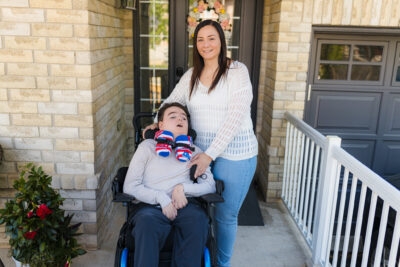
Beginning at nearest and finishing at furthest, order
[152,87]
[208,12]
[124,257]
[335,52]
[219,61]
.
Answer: [124,257], [219,61], [335,52], [208,12], [152,87]

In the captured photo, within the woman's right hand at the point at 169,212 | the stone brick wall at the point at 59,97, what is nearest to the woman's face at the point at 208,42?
the stone brick wall at the point at 59,97

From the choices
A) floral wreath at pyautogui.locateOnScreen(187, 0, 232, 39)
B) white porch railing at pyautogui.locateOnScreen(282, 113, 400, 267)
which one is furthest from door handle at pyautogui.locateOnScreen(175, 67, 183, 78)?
white porch railing at pyautogui.locateOnScreen(282, 113, 400, 267)

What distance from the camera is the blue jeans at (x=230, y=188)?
216 cm

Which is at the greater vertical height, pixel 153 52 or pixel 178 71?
pixel 153 52

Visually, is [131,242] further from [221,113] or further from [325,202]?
[325,202]

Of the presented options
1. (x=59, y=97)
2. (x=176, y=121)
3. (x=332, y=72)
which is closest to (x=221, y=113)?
(x=176, y=121)

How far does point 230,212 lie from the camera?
225 cm

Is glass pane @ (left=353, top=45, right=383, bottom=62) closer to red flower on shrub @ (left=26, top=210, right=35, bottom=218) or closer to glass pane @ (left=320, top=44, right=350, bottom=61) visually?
glass pane @ (left=320, top=44, right=350, bottom=61)

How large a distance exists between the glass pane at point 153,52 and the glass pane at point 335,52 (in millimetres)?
1538

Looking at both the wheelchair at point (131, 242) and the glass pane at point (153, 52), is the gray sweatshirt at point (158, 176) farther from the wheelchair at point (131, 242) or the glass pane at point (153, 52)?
the glass pane at point (153, 52)

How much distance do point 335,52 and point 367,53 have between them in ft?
1.03

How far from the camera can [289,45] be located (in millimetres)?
3217

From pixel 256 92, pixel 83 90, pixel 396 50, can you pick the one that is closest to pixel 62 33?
pixel 83 90

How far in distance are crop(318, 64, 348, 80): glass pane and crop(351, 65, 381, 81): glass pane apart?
0.09 m
